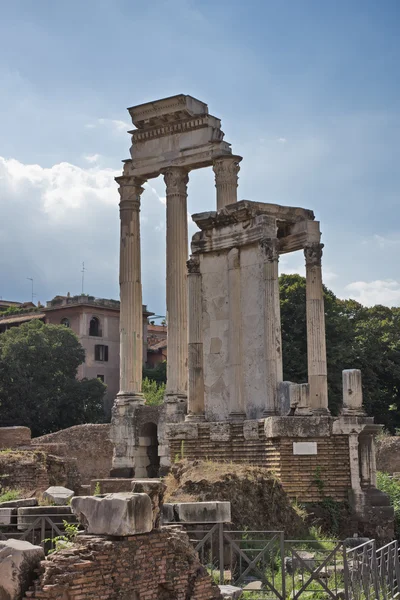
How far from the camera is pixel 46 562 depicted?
7461 millimetres

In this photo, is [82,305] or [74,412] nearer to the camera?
[74,412]

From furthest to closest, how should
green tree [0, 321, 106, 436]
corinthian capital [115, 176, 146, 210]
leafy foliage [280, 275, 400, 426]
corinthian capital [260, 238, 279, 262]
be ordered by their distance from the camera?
green tree [0, 321, 106, 436]
leafy foliage [280, 275, 400, 426]
corinthian capital [115, 176, 146, 210]
corinthian capital [260, 238, 279, 262]

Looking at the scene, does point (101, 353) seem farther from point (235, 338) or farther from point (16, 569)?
point (16, 569)

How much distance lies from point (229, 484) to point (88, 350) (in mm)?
43261

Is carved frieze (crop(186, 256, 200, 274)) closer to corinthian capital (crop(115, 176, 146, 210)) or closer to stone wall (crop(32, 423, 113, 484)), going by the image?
corinthian capital (crop(115, 176, 146, 210))

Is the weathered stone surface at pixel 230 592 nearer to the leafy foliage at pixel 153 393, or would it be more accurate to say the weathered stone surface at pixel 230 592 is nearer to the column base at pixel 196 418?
the column base at pixel 196 418

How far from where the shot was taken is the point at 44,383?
4669 centimetres

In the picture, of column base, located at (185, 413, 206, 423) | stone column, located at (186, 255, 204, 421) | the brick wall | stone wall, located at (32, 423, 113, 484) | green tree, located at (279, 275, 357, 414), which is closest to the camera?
the brick wall

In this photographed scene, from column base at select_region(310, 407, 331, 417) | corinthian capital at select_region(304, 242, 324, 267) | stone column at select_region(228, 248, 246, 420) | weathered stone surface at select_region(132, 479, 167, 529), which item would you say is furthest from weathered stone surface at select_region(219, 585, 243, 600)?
corinthian capital at select_region(304, 242, 324, 267)

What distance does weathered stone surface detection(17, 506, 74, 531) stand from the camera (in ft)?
36.0

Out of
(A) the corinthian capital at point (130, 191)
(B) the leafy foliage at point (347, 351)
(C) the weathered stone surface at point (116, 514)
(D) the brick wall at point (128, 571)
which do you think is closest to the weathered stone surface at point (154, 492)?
(D) the brick wall at point (128, 571)

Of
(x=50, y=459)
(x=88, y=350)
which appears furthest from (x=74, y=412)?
(x=50, y=459)

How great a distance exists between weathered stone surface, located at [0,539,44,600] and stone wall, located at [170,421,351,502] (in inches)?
298

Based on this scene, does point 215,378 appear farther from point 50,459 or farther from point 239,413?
point 50,459
